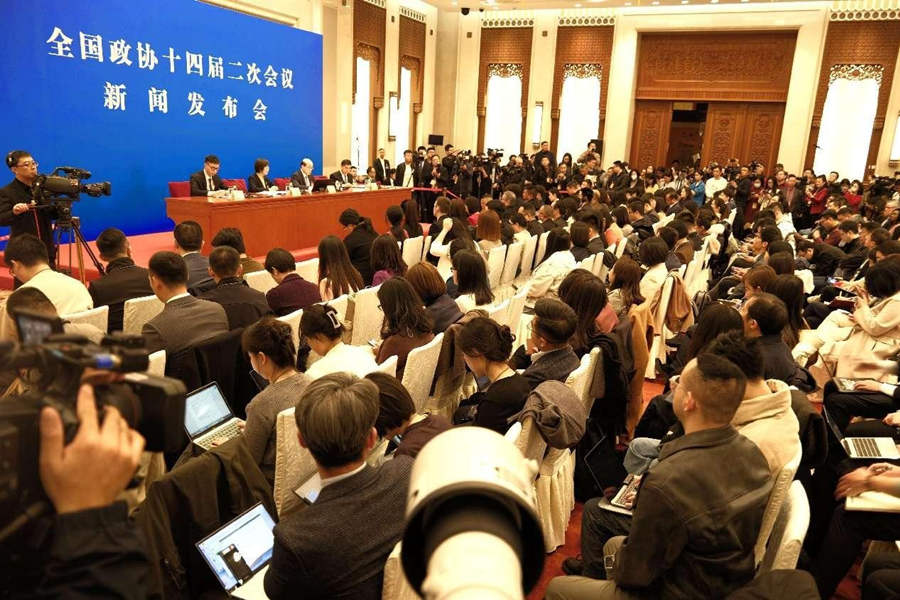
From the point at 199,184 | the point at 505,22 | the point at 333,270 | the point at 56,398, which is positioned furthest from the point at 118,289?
the point at 505,22

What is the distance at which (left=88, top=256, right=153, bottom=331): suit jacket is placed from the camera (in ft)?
12.6

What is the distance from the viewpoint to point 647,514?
66.9 inches

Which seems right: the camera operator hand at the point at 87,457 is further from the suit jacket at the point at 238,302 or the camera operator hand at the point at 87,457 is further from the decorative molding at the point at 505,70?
the decorative molding at the point at 505,70

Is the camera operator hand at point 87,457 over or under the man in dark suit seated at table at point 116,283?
over

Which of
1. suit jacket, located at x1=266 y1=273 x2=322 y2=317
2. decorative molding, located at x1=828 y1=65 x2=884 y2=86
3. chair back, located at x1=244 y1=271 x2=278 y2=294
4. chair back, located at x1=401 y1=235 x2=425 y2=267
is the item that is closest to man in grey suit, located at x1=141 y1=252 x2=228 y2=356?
suit jacket, located at x1=266 y1=273 x2=322 y2=317

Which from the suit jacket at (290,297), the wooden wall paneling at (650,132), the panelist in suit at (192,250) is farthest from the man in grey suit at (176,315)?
the wooden wall paneling at (650,132)

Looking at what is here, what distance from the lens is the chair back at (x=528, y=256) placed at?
6391mm

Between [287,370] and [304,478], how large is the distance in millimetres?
447

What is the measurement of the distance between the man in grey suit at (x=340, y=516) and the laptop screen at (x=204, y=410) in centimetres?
109

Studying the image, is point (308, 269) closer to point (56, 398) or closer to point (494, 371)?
point (494, 371)

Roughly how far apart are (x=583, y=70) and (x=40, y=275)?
47.1 ft

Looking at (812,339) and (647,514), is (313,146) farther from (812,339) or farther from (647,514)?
(647,514)

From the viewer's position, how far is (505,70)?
53.3ft

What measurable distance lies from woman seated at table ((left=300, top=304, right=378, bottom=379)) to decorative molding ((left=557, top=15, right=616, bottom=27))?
14.5 meters
